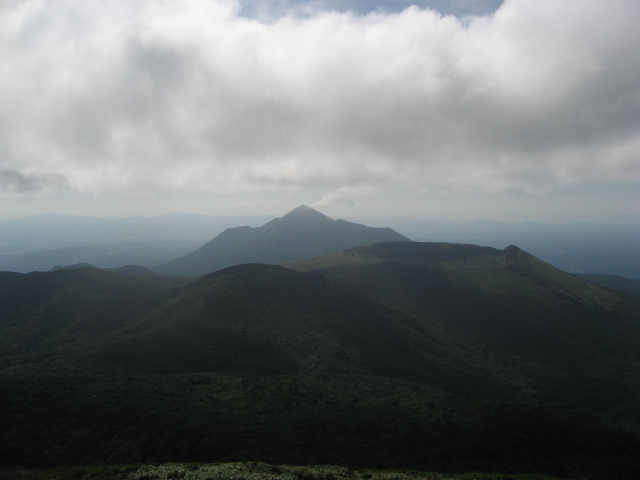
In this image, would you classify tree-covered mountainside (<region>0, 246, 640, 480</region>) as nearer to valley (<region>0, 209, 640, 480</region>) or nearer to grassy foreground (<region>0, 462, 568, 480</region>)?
valley (<region>0, 209, 640, 480</region>)

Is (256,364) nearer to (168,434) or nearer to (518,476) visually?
(168,434)

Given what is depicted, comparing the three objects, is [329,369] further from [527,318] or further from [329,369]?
[527,318]

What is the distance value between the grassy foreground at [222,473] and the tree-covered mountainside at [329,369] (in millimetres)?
5130

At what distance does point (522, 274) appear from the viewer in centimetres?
14000

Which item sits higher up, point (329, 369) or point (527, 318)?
point (527, 318)

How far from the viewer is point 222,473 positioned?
25.3 m

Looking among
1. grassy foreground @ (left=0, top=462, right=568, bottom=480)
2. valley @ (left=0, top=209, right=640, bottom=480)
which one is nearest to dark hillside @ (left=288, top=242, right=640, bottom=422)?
valley @ (left=0, top=209, right=640, bottom=480)

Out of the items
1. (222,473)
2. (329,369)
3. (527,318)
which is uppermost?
(222,473)

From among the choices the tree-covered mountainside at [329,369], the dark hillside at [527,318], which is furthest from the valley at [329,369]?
the dark hillside at [527,318]

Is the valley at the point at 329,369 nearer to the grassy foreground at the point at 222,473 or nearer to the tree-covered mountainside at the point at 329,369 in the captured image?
the tree-covered mountainside at the point at 329,369

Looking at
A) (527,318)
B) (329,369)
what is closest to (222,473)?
(329,369)

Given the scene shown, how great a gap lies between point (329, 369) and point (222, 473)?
42.2m

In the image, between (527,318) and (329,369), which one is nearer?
(329,369)

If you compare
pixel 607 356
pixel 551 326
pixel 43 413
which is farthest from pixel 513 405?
pixel 551 326
